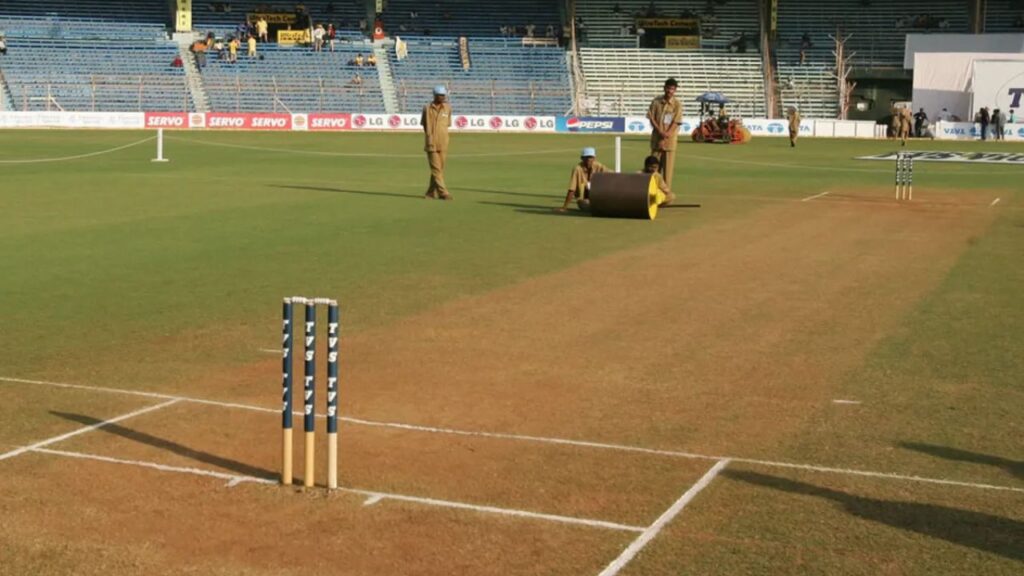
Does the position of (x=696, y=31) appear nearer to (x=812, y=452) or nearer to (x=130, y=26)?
(x=130, y=26)

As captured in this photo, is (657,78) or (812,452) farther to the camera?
(657,78)

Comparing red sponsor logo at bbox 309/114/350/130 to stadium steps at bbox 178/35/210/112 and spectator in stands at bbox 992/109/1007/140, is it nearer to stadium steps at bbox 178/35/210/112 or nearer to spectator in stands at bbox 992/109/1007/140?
stadium steps at bbox 178/35/210/112

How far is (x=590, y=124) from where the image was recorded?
65750 mm

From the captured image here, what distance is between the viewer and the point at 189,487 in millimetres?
7555

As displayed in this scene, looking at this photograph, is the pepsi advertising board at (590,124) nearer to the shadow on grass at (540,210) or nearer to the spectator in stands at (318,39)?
the spectator in stands at (318,39)

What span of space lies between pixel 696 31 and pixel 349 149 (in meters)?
34.9

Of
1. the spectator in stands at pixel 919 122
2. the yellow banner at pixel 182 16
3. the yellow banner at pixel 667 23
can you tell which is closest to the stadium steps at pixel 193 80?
the yellow banner at pixel 182 16

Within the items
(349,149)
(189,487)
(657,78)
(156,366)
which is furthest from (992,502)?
(657,78)

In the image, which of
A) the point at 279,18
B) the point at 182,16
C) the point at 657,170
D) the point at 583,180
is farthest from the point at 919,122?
the point at 583,180

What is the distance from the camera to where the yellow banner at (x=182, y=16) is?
71.4 meters

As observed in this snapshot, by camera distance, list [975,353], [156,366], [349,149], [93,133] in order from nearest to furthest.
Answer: [156,366] → [975,353] → [349,149] → [93,133]

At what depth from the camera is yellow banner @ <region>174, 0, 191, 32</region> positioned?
71.4m

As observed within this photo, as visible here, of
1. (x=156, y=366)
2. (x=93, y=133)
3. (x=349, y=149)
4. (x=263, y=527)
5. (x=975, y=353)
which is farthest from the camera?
(x=93, y=133)

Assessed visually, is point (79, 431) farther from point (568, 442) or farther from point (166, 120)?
point (166, 120)
